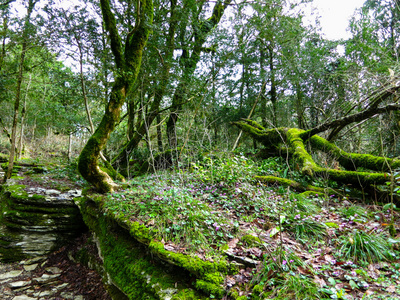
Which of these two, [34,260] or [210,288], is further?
[34,260]

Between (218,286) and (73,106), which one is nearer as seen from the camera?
(218,286)

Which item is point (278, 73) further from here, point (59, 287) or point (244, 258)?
point (59, 287)

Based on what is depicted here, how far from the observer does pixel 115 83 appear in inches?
180

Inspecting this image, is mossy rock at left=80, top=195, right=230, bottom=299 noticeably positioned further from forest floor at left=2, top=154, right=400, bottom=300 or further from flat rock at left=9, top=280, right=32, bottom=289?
flat rock at left=9, top=280, right=32, bottom=289

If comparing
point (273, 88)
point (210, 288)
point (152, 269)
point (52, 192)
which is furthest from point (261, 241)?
point (273, 88)

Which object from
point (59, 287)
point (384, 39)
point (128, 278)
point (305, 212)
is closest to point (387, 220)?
point (305, 212)

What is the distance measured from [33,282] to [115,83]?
167 inches

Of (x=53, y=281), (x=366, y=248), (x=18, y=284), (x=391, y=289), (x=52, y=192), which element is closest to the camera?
(x=391, y=289)

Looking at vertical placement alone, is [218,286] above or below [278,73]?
below

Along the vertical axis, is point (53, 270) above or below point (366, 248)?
below

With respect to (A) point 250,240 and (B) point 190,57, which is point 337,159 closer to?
(A) point 250,240

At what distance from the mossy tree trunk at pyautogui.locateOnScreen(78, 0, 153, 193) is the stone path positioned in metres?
1.82

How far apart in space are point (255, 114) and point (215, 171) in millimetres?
6714

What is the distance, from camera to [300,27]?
7.44 meters
